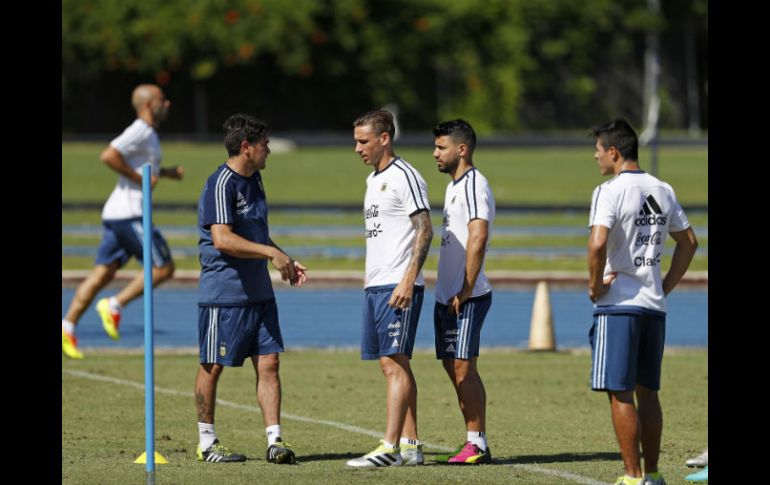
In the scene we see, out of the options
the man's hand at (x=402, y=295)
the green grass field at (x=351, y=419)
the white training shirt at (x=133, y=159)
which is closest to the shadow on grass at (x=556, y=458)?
the green grass field at (x=351, y=419)

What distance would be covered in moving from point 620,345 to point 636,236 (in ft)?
1.84

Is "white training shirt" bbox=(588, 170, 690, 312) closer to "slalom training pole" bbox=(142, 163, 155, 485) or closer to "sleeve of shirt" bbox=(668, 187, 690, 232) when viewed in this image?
"sleeve of shirt" bbox=(668, 187, 690, 232)

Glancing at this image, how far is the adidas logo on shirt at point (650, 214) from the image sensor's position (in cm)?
788

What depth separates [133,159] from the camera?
1403 cm

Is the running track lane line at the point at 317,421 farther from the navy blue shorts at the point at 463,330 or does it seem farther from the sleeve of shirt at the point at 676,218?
the sleeve of shirt at the point at 676,218

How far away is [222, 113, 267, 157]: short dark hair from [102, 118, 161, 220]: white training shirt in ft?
16.0

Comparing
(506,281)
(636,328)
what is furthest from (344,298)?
(636,328)

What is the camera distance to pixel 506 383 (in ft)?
42.3

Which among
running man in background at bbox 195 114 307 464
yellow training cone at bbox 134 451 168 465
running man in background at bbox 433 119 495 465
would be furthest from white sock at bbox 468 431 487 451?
yellow training cone at bbox 134 451 168 465

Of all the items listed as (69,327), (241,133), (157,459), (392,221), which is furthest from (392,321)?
(69,327)

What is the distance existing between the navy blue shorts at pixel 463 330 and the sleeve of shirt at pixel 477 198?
0.52 metres

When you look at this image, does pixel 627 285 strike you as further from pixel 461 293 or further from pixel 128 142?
pixel 128 142
